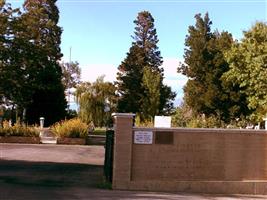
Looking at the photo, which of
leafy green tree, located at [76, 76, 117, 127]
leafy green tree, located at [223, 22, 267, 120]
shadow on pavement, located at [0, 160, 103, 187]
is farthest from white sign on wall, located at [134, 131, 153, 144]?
leafy green tree, located at [76, 76, 117, 127]

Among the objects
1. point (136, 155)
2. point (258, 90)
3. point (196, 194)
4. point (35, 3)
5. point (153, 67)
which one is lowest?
point (196, 194)

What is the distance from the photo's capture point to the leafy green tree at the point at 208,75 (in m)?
47.3

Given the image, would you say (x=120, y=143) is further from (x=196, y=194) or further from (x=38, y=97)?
(x=38, y=97)

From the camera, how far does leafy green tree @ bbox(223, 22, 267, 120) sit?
29.8m

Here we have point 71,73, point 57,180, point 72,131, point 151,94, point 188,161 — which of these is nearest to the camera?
point 188,161

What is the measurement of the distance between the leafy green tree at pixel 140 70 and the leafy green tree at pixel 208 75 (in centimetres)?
974

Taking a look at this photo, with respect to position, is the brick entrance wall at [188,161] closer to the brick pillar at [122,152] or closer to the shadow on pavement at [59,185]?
the brick pillar at [122,152]

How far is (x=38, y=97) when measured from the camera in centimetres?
5344

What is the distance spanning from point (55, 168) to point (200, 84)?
106ft

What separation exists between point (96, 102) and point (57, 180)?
4849 centimetres

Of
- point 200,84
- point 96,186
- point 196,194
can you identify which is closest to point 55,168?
point 96,186

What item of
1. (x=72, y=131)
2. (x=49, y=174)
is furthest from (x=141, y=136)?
(x=72, y=131)

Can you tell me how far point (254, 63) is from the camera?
29.9 meters

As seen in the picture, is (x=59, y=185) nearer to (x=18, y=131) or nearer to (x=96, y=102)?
(x=18, y=131)
